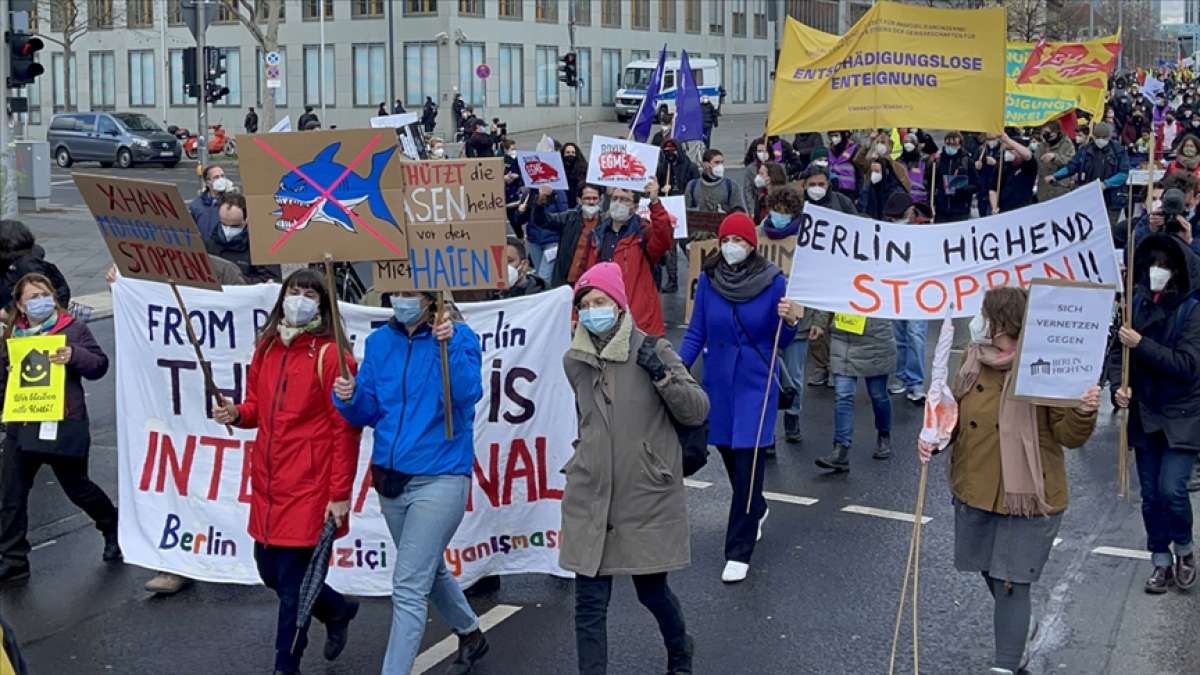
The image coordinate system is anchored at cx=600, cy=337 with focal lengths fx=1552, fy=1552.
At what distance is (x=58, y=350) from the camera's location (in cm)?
755

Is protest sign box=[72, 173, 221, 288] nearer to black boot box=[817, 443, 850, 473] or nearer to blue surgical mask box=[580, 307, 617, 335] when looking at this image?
blue surgical mask box=[580, 307, 617, 335]

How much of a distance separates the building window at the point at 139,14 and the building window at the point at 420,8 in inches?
500

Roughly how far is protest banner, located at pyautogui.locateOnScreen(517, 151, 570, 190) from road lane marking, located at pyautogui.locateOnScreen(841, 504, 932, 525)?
6380 mm

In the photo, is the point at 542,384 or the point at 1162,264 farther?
the point at 542,384

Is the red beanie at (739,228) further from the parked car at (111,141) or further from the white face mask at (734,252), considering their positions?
the parked car at (111,141)

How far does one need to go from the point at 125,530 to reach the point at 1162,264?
505cm

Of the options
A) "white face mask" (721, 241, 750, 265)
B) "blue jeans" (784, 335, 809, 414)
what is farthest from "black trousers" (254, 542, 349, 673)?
"blue jeans" (784, 335, 809, 414)

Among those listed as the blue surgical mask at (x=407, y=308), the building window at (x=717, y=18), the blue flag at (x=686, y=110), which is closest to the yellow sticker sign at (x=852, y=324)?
the blue surgical mask at (x=407, y=308)

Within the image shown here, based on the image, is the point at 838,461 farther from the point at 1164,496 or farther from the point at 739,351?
the point at 1164,496

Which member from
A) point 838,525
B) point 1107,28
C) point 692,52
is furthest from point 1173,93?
point 838,525

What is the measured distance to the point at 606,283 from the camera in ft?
19.4

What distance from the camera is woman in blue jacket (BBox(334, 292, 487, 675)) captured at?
5.79 m

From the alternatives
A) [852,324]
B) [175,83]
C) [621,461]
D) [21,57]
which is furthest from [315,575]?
[175,83]

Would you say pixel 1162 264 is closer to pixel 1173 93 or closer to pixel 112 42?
pixel 1173 93
